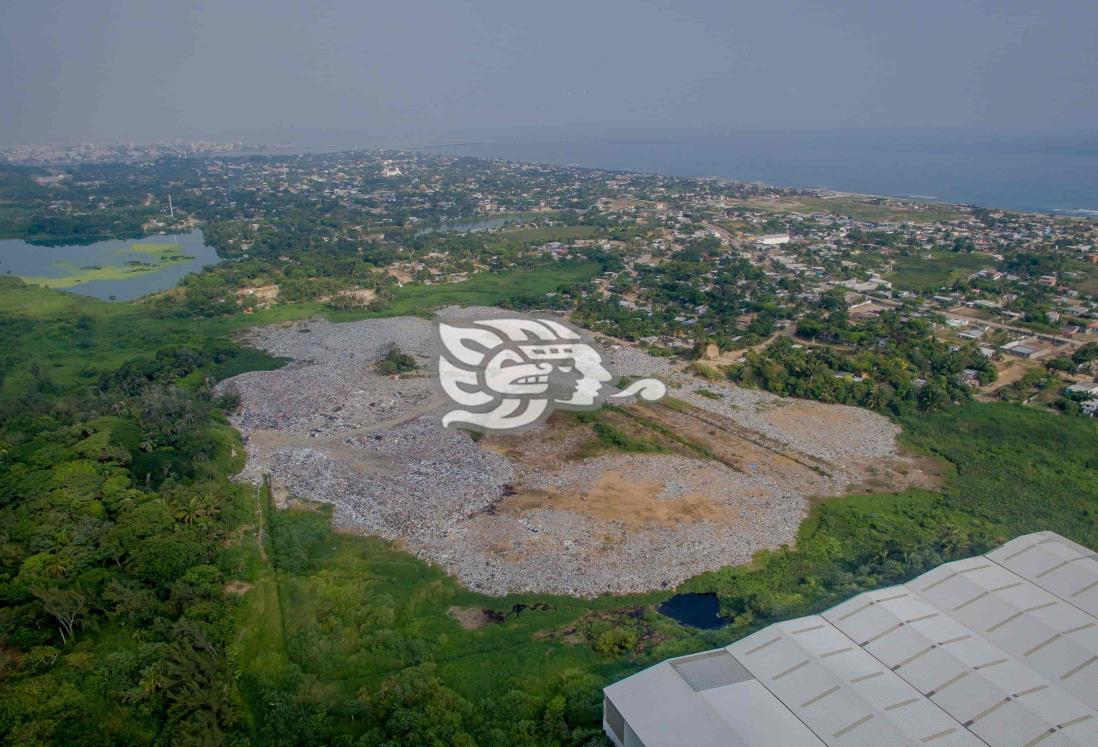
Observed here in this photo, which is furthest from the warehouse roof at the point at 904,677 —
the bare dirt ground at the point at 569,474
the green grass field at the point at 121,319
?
the green grass field at the point at 121,319

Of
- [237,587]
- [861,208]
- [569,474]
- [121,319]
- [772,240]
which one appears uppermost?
Result: [861,208]

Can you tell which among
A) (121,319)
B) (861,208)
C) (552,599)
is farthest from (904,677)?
(861,208)

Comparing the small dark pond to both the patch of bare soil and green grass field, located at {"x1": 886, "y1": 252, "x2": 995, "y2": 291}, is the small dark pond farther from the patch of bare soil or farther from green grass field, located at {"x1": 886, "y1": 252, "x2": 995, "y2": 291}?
green grass field, located at {"x1": 886, "y1": 252, "x2": 995, "y2": 291}

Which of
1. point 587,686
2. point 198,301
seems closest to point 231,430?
point 587,686

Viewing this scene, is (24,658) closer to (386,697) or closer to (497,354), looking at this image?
(386,697)

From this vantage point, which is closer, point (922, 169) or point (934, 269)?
point (934, 269)

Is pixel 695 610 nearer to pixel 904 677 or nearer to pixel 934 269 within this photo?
pixel 904 677
